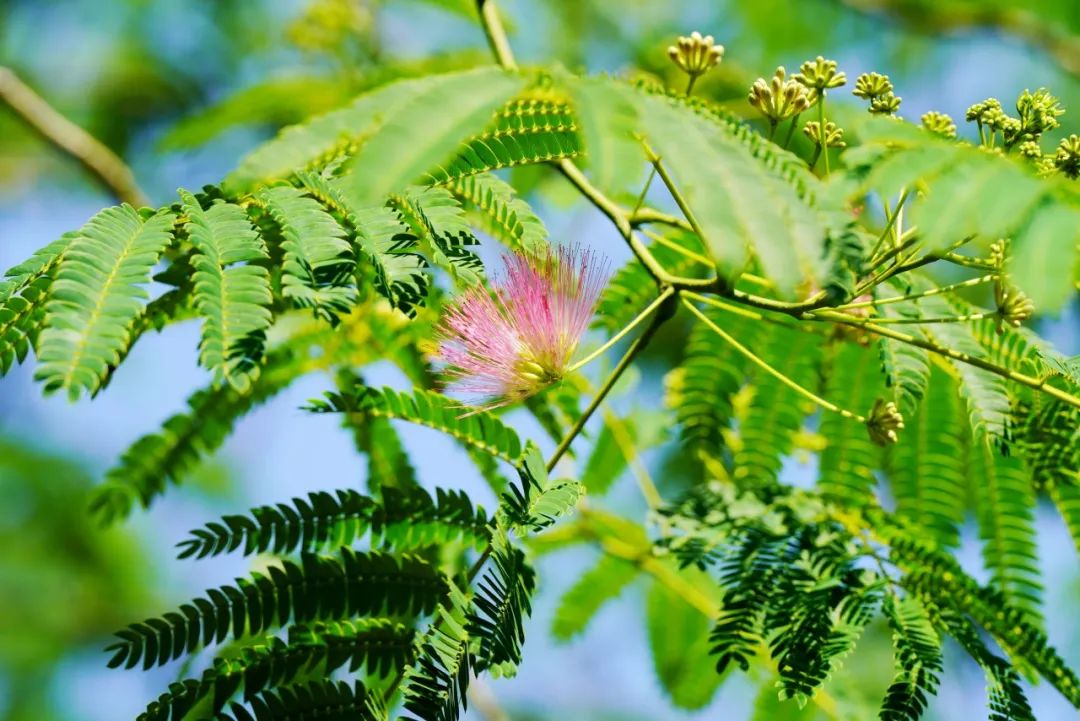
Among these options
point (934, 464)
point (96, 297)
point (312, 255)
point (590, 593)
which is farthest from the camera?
point (590, 593)

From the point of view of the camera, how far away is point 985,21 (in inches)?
219

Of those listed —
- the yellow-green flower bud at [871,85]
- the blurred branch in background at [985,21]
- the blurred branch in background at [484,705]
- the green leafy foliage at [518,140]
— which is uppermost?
the blurred branch in background at [985,21]

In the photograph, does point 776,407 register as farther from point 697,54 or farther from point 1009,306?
point 697,54

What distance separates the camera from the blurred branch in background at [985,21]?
208 inches

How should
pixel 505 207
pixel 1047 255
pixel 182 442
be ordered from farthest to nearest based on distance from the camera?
pixel 182 442
pixel 505 207
pixel 1047 255

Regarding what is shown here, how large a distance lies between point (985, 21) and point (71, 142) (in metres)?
4.66

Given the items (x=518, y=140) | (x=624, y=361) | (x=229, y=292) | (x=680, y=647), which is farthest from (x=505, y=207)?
(x=680, y=647)

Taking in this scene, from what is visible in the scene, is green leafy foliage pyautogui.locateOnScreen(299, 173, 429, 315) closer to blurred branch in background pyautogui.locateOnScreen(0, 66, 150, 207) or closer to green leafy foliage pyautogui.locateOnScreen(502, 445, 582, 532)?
green leafy foliage pyautogui.locateOnScreen(502, 445, 582, 532)

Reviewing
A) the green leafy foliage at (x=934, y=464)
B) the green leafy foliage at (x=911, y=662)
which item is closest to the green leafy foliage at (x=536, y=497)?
the green leafy foliage at (x=911, y=662)

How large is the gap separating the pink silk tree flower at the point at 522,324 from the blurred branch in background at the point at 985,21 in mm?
4688

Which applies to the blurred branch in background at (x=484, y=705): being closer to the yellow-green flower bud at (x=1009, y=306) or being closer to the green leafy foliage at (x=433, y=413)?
the green leafy foliage at (x=433, y=413)

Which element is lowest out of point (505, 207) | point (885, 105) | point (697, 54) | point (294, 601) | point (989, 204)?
point (294, 601)

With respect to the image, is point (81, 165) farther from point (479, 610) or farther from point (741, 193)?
point (741, 193)

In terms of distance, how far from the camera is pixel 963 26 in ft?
18.7
